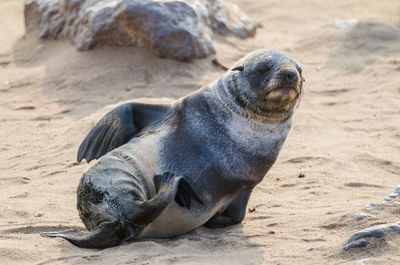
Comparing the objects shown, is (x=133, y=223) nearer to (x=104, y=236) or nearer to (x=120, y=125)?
(x=104, y=236)

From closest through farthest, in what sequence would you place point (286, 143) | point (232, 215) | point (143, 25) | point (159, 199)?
point (159, 199) < point (232, 215) < point (286, 143) < point (143, 25)

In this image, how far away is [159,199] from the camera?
4277mm

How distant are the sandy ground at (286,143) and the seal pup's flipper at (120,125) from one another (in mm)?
502

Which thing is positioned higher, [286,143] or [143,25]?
[143,25]

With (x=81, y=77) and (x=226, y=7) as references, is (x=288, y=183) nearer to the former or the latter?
(x=81, y=77)

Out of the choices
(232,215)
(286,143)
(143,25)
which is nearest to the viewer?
(232,215)

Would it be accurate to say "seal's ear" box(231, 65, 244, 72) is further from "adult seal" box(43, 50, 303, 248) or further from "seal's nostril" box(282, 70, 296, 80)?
"seal's nostril" box(282, 70, 296, 80)

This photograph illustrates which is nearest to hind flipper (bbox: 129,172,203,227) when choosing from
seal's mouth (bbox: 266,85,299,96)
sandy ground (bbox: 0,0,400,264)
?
sandy ground (bbox: 0,0,400,264)

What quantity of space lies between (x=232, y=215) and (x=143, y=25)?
4.37 metres

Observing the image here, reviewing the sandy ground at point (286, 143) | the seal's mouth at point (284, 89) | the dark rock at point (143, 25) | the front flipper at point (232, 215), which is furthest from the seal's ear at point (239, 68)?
the dark rock at point (143, 25)

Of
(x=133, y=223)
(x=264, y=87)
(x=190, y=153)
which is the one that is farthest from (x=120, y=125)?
(x=264, y=87)

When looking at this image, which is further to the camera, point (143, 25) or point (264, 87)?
point (143, 25)

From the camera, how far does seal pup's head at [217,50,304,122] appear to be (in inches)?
184

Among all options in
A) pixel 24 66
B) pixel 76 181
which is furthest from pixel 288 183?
pixel 24 66
